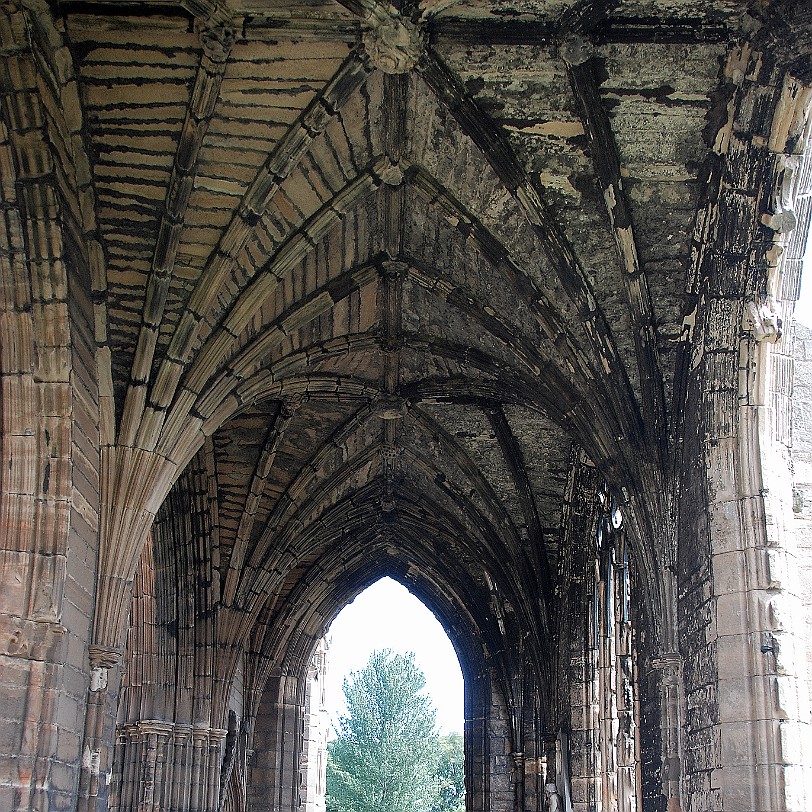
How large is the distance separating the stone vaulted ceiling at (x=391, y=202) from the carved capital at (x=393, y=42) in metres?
0.02

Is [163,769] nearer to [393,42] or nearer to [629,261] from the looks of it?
[629,261]

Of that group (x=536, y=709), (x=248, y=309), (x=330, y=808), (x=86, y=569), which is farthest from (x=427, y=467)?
(x=330, y=808)

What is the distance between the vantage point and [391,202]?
1005cm

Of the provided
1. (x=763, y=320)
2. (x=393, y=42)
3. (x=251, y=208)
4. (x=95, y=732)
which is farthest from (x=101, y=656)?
(x=763, y=320)

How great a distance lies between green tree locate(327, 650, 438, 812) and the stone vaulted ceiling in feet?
81.7

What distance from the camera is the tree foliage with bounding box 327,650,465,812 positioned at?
34250 millimetres

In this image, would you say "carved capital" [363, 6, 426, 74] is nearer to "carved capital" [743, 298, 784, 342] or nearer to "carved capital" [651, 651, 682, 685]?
"carved capital" [743, 298, 784, 342]

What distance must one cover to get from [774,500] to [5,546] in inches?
210

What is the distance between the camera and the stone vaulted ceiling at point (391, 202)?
8.08 metres

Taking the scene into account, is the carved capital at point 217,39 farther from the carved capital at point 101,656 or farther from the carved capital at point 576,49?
the carved capital at point 101,656

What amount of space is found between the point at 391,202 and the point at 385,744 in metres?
28.1

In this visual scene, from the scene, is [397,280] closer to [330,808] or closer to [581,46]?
[581,46]

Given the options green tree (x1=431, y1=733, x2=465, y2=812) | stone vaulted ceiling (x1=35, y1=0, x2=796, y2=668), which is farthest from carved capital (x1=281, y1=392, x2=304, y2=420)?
green tree (x1=431, y1=733, x2=465, y2=812)

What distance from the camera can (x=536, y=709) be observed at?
15.4 m
